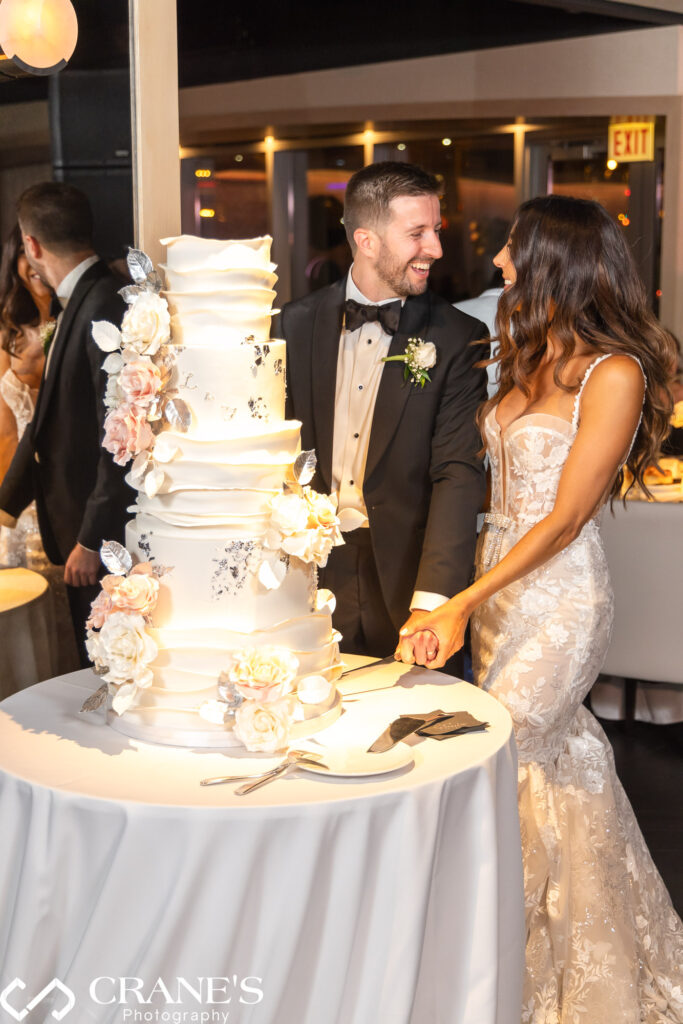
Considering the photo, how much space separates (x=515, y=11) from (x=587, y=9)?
1.69 m

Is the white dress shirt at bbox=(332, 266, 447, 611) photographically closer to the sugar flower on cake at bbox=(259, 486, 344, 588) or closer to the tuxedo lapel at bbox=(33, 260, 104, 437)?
the tuxedo lapel at bbox=(33, 260, 104, 437)

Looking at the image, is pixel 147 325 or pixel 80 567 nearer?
pixel 147 325

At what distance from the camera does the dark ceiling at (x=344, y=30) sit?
22.4 feet

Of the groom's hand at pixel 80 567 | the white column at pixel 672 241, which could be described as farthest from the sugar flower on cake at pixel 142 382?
the white column at pixel 672 241

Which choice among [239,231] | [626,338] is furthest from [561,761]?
[239,231]

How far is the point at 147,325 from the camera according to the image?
2.11 meters

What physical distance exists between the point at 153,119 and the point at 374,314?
2.65 ft

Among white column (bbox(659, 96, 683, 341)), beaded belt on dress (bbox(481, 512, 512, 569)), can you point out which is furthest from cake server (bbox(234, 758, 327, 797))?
white column (bbox(659, 96, 683, 341))

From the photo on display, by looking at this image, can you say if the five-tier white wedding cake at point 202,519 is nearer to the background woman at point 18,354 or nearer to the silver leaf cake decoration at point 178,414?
the silver leaf cake decoration at point 178,414

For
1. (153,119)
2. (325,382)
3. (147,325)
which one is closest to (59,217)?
(153,119)

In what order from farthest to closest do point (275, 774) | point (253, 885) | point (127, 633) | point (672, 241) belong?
point (672, 241) < point (127, 633) < point (275, 774) < point (253, 885)

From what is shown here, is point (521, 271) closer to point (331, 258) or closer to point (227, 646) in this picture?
point (227, 646)

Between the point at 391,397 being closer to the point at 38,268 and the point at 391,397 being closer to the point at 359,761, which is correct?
the point at 38,268

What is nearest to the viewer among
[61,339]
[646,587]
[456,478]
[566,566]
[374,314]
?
[566,566]
